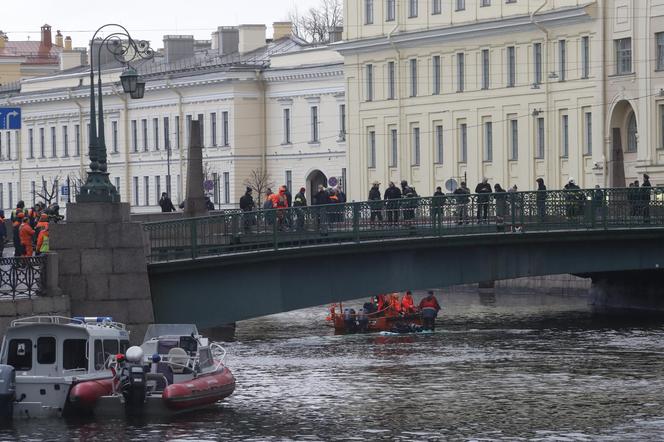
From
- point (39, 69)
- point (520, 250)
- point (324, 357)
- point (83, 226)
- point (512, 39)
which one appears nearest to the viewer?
point (83, 226)

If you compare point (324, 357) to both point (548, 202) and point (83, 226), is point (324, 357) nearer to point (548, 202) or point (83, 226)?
point (548, 202)

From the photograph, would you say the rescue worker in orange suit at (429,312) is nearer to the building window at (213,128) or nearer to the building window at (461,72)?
the building window at (461,72)

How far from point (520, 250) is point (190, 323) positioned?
29.9 ft

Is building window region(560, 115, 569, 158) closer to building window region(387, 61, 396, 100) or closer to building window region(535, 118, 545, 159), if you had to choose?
building window region(535, 118, 545, 159)

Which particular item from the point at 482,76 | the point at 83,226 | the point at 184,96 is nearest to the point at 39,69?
the point at 184,96

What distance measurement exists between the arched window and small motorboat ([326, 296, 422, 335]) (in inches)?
872

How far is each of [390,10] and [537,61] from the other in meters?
11.6

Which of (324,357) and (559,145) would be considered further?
(559,145)

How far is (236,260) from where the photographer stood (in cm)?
4762

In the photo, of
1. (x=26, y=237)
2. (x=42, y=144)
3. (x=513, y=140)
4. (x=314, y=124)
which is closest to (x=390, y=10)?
(x=314, y=124)

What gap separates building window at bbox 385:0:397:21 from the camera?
102 m

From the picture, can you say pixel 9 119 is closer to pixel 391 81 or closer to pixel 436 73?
pixel 436 73

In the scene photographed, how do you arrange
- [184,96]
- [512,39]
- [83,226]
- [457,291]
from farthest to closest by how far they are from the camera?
[184,96], [512,39], [457,291], [83,226]

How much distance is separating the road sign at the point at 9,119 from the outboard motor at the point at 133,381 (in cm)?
1077
